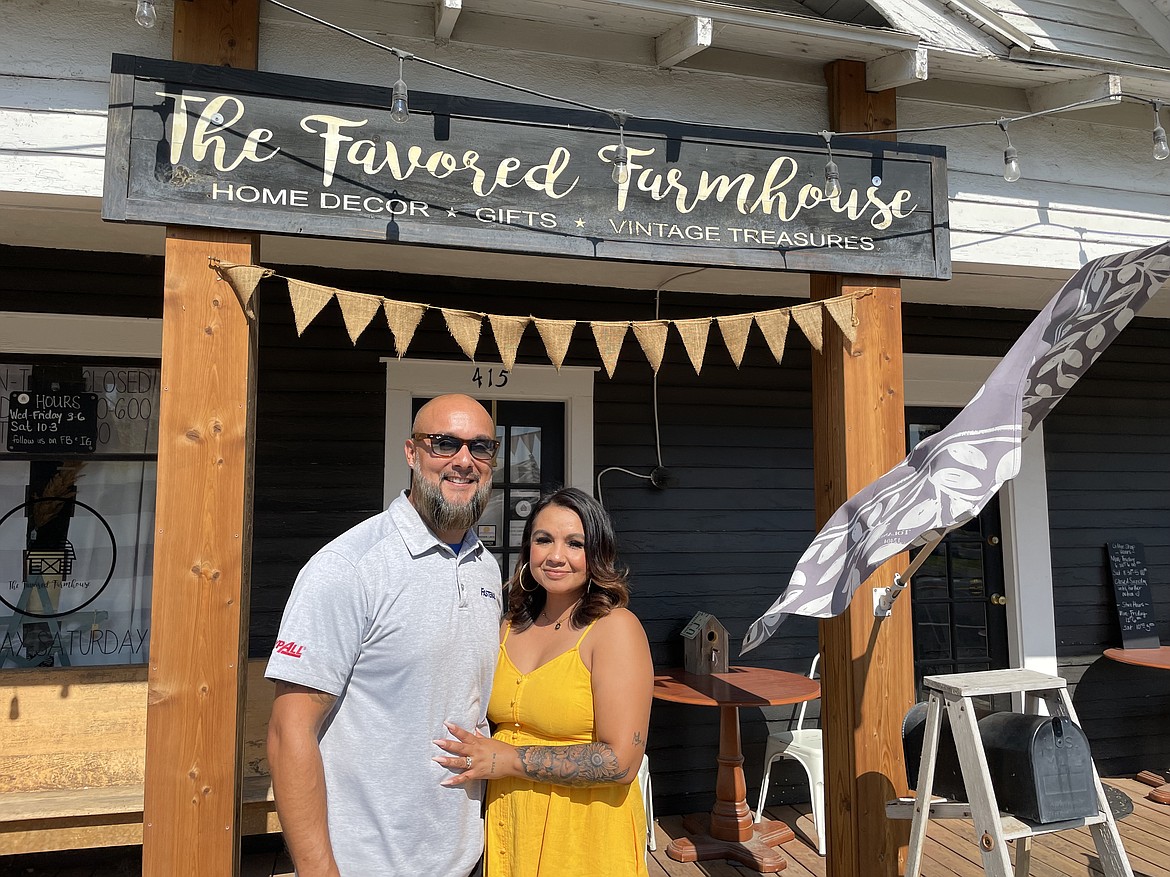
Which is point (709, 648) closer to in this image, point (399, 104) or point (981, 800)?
point (981, 800)

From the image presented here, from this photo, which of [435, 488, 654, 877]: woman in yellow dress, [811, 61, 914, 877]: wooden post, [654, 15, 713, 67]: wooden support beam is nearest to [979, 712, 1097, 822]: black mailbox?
[811, 61, 914, 877]: wooden post

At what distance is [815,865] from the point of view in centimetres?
362

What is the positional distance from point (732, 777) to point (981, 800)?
5.75 feet

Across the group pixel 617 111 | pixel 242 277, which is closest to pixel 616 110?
pixel 617 111

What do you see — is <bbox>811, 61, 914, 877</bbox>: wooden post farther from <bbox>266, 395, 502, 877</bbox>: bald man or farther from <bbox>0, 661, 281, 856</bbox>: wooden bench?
<bbox>0, 661, 281, 856</bbox>: wooden bench

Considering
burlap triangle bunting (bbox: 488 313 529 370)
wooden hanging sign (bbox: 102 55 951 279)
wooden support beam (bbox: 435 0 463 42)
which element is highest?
wooden support beam (bbox: 435 0 463 42)

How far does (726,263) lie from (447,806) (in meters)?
1.91

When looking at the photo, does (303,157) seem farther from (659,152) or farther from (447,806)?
(447,806)

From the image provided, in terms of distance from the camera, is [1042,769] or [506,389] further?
[506,389]

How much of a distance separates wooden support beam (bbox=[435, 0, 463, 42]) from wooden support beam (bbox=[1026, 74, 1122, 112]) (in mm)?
2240

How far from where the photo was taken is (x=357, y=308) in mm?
2551

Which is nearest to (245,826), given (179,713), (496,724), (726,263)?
(179,713)

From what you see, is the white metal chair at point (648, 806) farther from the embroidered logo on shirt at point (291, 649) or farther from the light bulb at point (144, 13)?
the light bulb at point (144, 13)

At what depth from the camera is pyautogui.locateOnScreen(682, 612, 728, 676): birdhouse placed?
13.2 feet
